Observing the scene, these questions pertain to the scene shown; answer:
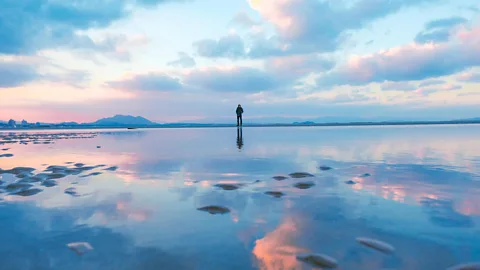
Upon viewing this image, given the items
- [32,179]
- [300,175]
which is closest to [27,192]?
[32,179]

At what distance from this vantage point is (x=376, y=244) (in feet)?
21.2

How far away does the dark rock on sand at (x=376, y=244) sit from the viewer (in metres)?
6.23

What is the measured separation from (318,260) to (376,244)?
1637 millimetres

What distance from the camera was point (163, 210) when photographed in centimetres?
930

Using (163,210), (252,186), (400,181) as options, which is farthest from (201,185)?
(400,181)

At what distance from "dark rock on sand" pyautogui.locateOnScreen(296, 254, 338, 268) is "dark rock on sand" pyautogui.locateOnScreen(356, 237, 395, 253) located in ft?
3.92

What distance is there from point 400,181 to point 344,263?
363 inches

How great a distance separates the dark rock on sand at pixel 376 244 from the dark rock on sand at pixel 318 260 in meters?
1.20

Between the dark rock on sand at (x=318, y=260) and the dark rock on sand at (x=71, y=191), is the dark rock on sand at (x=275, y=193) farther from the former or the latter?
the dark rock on sand at (x=71, y=191)

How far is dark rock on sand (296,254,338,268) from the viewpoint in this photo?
556 centimetres

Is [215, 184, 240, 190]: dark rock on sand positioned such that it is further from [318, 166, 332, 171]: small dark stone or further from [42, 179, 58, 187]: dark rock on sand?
[42, 179, 58, 187]: dark rock on sand

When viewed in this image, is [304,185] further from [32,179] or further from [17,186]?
[32,179]

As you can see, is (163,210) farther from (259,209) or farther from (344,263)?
(344,263)

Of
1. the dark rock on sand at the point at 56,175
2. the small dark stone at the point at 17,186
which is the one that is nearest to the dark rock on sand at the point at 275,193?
the small dark stone at the point at 17,186
